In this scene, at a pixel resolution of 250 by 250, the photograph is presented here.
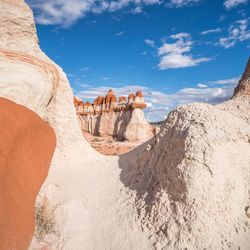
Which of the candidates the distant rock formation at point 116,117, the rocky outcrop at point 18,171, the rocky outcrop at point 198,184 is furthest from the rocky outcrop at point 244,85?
the distant rock formation at point 116,117

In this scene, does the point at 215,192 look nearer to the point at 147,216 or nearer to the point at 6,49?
the point at 147,216

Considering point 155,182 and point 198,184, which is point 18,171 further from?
point 198,184

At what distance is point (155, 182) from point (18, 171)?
2.11 metres

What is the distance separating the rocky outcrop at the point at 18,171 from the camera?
2.93 metres

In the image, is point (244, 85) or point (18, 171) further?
point (244, 85)

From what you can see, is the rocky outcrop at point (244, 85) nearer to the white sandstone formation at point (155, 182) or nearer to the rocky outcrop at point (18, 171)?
the white sandstone formation at point (155, 182)

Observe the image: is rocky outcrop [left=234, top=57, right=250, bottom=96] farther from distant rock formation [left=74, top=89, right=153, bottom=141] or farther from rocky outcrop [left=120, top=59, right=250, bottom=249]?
distant rock formation [left=74, top=89, right=153, bottom=141]

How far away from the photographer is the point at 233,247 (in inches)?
121

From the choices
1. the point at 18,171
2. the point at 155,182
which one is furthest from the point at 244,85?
the point at 18,171

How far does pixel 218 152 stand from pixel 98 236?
219cm

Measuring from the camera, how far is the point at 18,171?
353 centimetres

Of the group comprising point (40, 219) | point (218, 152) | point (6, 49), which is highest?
point (6, 49)

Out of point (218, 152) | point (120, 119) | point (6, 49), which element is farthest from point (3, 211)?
point (120, 119)

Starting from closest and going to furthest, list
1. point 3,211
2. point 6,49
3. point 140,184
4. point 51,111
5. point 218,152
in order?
1. point 3,211
2. point 218,152
3. point 140,184
4. point 6,49
5. point 51,111
